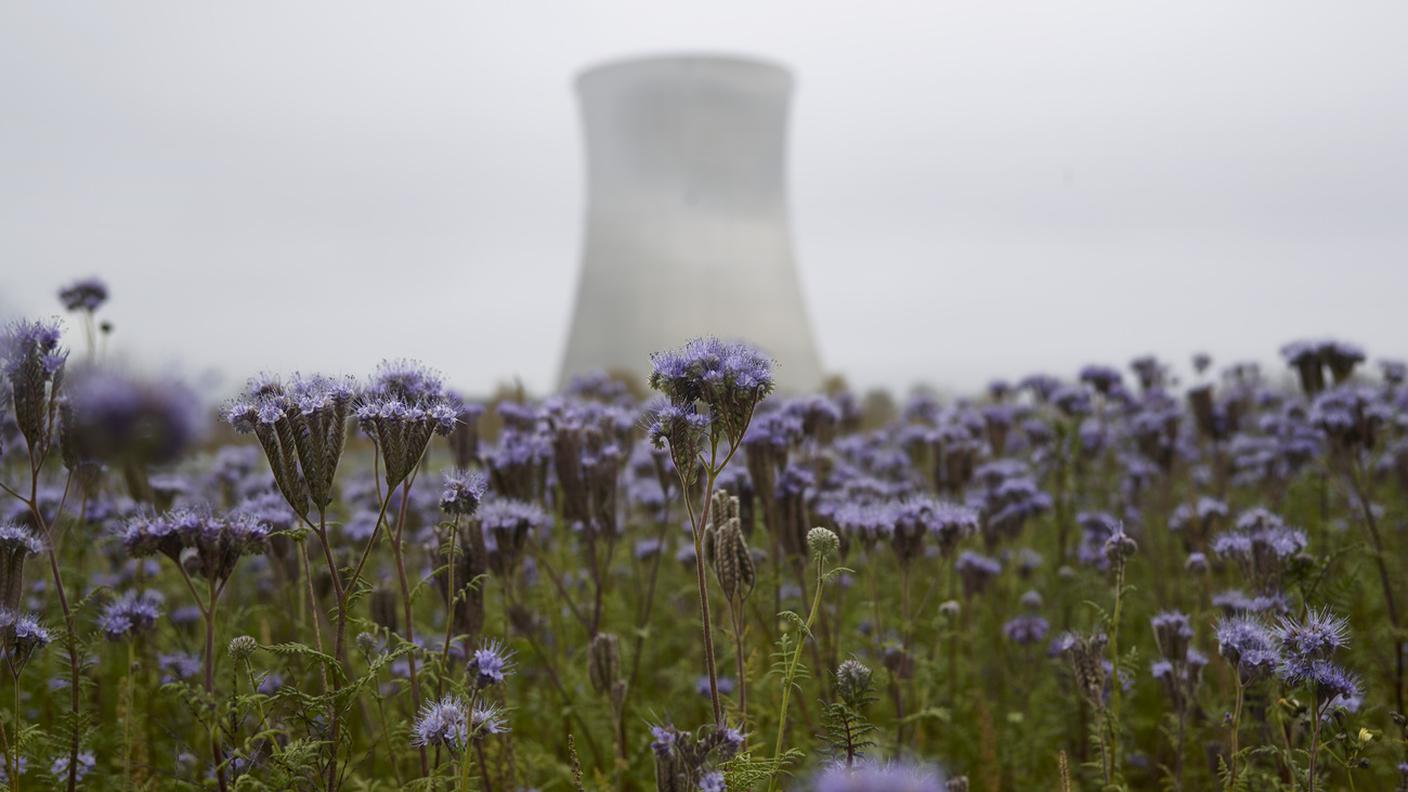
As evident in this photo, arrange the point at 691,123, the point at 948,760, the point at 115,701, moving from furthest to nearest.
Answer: the point at 691,123, the point at 115,701, the point at 948,760

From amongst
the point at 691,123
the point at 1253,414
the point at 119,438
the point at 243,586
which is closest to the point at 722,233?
the point at 691,123

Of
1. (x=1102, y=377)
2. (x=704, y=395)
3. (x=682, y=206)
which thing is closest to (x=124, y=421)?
(x=704, y=395)

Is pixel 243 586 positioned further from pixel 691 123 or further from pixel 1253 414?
pixel 691 123

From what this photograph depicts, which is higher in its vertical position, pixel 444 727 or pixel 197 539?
pixel 197 539

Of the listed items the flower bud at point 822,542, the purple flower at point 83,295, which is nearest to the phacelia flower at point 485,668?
the flower bud at point 822,542

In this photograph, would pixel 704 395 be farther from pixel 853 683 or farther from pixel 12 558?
pixel 12 558

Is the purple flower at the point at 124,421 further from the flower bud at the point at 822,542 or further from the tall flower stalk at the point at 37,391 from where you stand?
the flower bud at the point at 822,542
